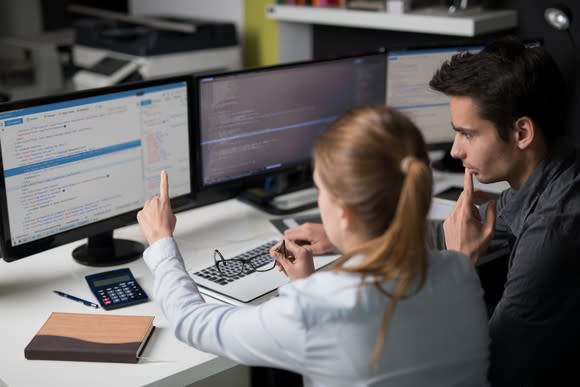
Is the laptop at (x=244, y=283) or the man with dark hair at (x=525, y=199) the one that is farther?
the laptop at (x=244, y=283)

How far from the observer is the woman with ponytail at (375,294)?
3.77 feet

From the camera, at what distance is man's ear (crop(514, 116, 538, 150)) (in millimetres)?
1658

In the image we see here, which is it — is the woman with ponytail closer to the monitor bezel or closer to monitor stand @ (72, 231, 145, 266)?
monitor stand @ (72, 231, 145, 266)

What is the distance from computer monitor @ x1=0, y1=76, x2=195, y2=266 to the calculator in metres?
0.10

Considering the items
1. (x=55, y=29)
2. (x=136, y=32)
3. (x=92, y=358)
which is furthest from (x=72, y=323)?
(x=55, y=29)

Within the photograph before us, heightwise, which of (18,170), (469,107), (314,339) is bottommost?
(314,339)

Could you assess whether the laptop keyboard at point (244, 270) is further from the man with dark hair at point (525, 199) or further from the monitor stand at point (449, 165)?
the monitor stand at point (449, 165)

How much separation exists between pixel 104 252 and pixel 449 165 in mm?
1302

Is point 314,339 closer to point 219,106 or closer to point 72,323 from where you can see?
point 72,323

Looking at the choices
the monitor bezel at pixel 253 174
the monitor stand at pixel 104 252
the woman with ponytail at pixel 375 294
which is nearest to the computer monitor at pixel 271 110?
the monitor bezel at pixel 253 174

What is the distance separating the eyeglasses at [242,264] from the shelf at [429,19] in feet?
4.14

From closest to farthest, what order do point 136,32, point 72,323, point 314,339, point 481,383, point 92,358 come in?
point 314,339
point 481,383
point 92,358
point 72,323
point 136,32

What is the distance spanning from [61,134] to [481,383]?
109cm

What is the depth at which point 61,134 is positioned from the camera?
1771mm
